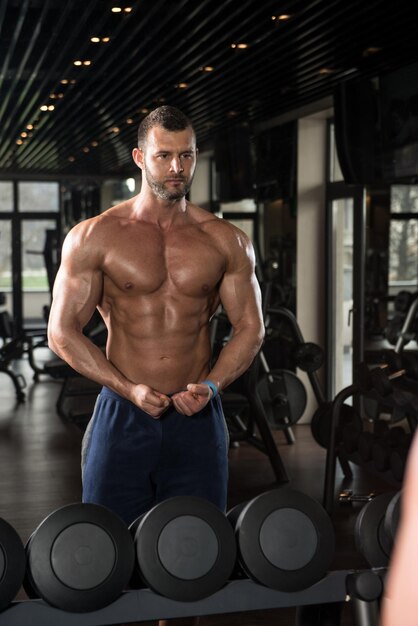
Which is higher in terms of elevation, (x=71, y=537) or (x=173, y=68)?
(x=173, y=68)

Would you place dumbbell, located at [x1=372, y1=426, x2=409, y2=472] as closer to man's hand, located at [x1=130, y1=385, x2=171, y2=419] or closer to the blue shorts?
the blue shorts

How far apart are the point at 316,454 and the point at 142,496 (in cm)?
314

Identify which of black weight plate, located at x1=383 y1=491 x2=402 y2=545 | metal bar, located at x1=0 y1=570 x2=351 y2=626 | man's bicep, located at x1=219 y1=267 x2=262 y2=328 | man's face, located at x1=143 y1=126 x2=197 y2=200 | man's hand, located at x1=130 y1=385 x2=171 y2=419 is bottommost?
metal bar, located at x1=0 y1=570 x2=351 y2=626

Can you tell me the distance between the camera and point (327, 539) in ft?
5.82

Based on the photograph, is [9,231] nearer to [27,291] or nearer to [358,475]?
[27,291]

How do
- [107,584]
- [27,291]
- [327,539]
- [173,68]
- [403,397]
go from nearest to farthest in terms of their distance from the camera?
[107,584], [327,539], [403,397], [173,68], [27,291]

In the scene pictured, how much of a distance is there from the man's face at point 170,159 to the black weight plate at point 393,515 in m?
0.91

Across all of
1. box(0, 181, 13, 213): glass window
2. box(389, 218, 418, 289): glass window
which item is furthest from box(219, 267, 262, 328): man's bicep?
box(389, 218, 418, 289): glass window

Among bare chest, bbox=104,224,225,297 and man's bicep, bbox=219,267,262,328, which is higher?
bare chest, bbox=104,224,225,297

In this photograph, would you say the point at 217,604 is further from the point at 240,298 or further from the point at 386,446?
the point at 386,446

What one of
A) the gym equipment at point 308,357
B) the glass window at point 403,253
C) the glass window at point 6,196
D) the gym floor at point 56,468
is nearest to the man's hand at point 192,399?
the gym floor at point 56,468

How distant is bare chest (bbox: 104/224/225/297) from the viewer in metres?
2.29

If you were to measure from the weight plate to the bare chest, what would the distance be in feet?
9.01

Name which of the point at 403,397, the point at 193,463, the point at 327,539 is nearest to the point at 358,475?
the point at 403,397
